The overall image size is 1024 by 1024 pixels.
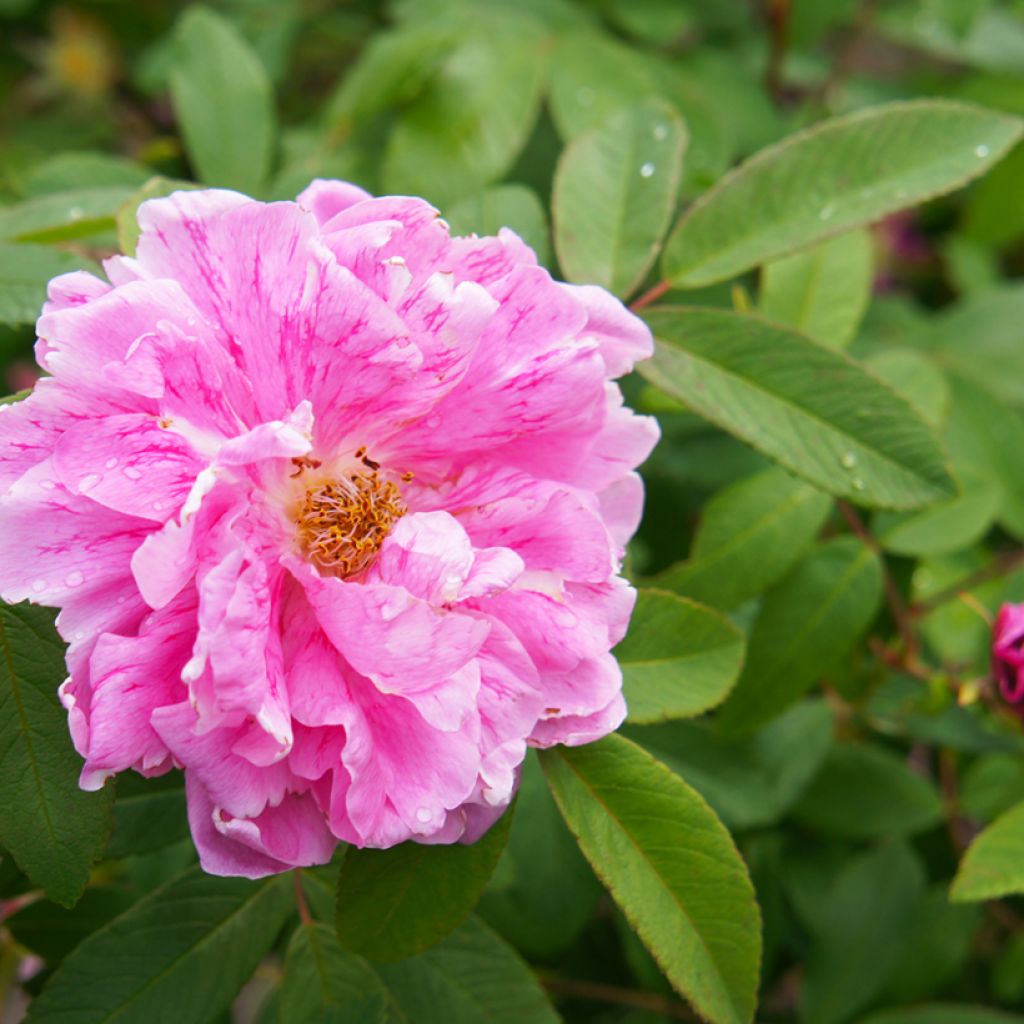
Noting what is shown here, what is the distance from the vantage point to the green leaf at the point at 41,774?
68 cm

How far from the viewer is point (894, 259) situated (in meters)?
2.19

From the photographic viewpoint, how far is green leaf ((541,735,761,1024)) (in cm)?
73

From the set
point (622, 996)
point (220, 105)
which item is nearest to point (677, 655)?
point (622, 996)

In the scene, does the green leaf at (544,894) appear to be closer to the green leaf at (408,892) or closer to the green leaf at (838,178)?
the green leaf at (408,892)

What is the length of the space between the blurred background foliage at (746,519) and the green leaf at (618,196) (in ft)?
0.05

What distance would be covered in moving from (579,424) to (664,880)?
33cm

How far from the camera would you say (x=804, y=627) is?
1112 millimetres

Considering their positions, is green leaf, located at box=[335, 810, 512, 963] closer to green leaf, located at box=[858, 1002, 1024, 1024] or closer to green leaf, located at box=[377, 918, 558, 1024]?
green leaf, located at box=[377, 918, 558, 1024]

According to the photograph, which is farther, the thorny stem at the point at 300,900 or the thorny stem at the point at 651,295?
the thorny stem at the point at 651,295

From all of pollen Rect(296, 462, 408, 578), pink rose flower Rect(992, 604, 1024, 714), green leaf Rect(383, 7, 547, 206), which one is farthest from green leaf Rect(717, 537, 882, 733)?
green leaf Rect(383, 7, 547, 206)

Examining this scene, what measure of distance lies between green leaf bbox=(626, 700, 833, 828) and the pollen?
17.2 inches

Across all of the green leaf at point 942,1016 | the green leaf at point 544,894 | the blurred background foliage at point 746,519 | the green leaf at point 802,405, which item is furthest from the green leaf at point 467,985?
the green leaf at point 942,1016

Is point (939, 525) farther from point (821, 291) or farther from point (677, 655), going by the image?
point (677, 655)

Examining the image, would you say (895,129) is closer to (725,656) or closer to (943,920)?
(725,656)
